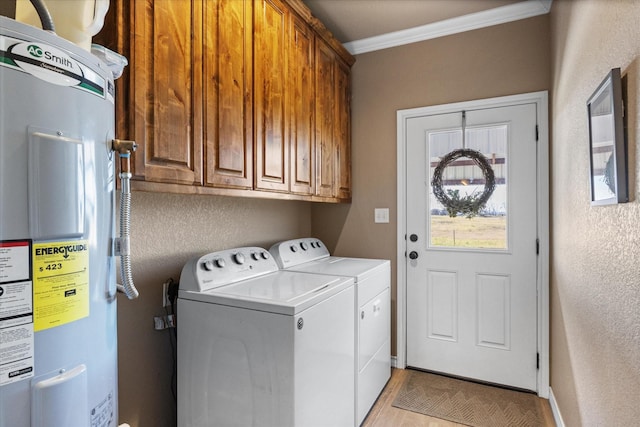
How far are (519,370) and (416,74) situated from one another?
2.29 meters

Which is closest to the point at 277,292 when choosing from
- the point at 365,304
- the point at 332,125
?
the point at 365,304

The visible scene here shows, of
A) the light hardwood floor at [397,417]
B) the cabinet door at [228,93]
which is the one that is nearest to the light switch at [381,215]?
the light hardwood floor at [397,417]

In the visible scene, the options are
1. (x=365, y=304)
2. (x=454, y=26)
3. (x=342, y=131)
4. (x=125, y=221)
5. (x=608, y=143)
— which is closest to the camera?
(x=125, y=221)

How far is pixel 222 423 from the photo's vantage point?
1.46m

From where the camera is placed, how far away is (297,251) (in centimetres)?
238

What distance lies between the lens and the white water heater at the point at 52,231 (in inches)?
25.5

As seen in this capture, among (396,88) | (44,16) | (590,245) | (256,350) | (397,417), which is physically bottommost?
(397,417)

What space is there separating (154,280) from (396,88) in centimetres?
223

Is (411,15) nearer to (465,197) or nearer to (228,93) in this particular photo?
(465,197)

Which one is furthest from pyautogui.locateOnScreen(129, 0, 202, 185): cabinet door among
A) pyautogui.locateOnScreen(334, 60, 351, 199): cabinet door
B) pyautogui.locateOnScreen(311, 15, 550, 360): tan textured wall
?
pyautogui.locateOnScreen(311, 15, 550, 360): tan textured wall

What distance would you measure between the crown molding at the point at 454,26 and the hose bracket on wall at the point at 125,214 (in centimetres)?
239

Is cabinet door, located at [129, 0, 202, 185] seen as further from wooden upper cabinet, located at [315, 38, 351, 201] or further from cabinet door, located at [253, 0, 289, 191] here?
wooden upper cabinet, located at [315, 38, 351, 201]

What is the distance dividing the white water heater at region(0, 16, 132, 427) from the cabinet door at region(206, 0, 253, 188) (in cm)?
65

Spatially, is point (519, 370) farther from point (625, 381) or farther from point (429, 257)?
point (625, 381)
